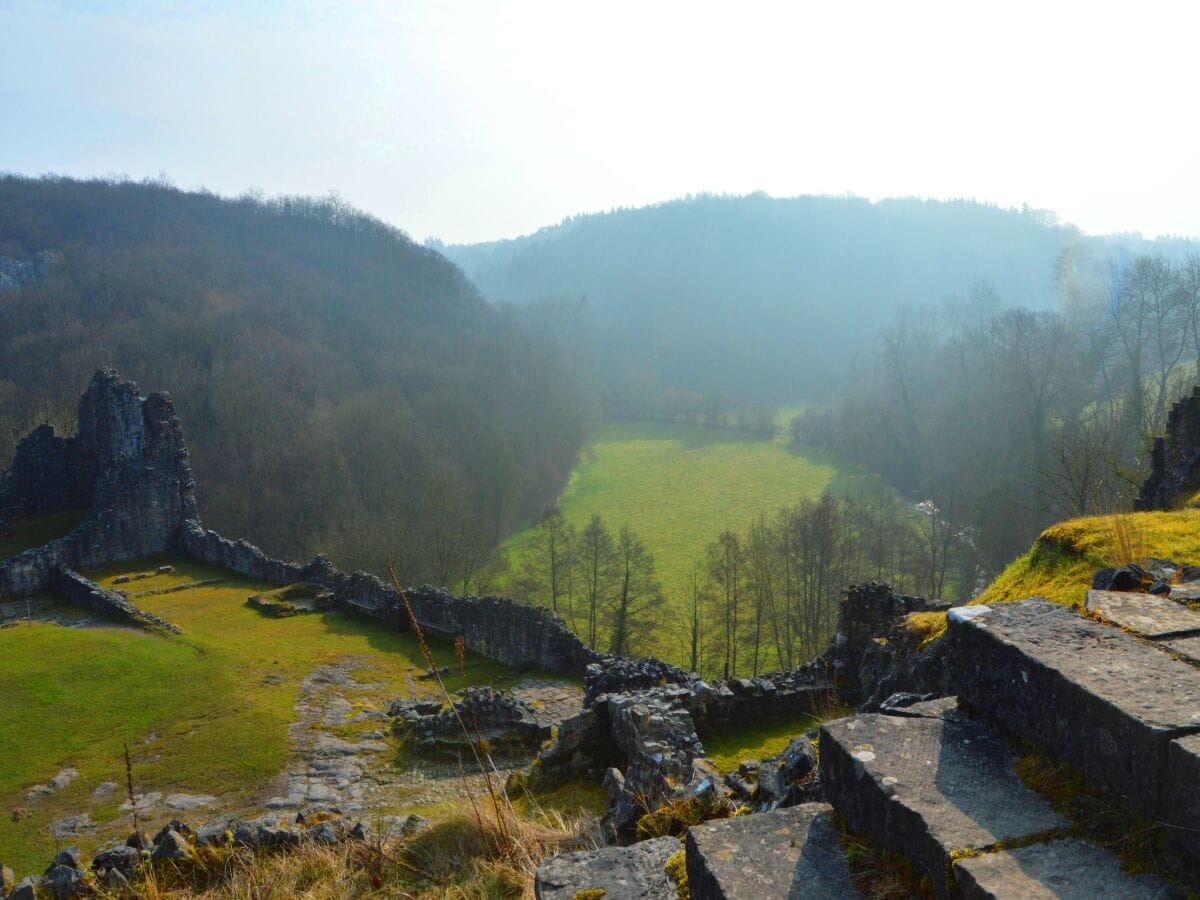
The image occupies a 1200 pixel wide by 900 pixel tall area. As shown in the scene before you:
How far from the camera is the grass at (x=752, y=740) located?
9555mm

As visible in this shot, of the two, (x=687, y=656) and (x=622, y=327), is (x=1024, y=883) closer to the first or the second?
(x=687, y=656)

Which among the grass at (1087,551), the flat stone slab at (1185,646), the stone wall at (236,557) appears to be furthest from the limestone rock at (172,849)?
the stone wall at (236,557)

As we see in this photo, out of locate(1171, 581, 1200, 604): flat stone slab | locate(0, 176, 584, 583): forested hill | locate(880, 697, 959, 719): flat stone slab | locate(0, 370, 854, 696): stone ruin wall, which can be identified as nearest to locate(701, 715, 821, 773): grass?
locate(1171, 581, 1200, 604): flat stone slab

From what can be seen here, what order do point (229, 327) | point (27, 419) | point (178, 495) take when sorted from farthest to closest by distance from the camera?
point (229, 327), point (27, 419), point (178, 495)

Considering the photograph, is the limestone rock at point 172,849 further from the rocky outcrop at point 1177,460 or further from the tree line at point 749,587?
the tree line at point 749,587

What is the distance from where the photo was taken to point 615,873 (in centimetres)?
375

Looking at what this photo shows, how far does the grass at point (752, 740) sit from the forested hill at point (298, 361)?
30174 millimetres

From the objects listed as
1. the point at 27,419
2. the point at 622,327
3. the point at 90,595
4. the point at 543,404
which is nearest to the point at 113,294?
the point at 27,419

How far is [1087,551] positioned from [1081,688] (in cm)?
544

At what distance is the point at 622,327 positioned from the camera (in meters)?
149

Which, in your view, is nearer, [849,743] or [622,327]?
[849,743]

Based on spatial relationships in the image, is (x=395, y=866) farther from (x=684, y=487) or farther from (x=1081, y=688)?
(x=684, y=487)

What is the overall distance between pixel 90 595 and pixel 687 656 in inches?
946

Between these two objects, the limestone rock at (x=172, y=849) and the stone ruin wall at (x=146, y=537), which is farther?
the stone ruin wall at (x=146, y=537)
